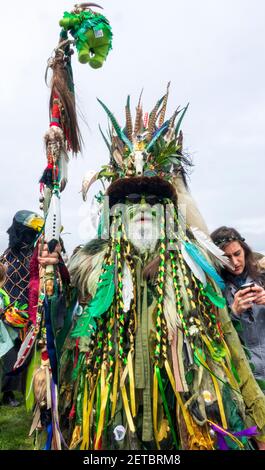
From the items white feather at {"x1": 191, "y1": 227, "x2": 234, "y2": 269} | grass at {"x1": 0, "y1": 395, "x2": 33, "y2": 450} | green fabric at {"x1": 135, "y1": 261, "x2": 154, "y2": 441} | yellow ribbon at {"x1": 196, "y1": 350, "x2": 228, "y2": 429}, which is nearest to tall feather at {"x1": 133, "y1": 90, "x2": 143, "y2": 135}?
white feather at {"x1": 191, "y1": 227, "x2": 234, "y2": 269}

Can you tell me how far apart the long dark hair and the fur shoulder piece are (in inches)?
30.5

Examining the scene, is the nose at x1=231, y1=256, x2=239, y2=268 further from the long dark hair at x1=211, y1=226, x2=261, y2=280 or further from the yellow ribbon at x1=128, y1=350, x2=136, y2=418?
the yellow ribbon at x1=128, y1=350, x2=136, y2=418

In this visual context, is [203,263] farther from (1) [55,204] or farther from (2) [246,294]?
(1) [55,204]

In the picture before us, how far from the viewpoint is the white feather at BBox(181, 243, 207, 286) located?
229cm

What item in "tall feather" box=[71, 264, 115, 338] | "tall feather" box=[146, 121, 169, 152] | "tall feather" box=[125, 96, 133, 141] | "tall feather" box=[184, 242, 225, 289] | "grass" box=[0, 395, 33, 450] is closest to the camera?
"tall feather" box=[71, 264, 115, 338]

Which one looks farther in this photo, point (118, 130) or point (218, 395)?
point (118, 130)

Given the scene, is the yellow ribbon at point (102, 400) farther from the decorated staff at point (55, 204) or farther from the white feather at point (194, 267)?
the white feather at point (194, 267)

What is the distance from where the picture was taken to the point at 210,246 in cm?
244

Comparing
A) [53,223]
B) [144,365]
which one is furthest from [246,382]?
[53,223]

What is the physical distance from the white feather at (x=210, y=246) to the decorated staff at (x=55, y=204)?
0.86m

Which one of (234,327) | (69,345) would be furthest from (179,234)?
(69,345)

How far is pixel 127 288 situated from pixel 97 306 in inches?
7.8

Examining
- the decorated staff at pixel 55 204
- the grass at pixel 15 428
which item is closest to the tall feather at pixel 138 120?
the decorated staff at pixel 55 204

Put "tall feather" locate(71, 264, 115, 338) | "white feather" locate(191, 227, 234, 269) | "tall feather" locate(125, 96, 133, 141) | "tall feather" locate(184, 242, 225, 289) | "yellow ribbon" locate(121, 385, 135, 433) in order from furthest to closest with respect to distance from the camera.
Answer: "tall feather" locate(125, 96, 133, 141), "white feather" locate(191, 227, 234, 269), "tall feather" locate(184, 242, 225, 289), "tall feather" locate(71, 264, 115, 338), "yellow ribbon" locate(121, 385, 135, 433)
